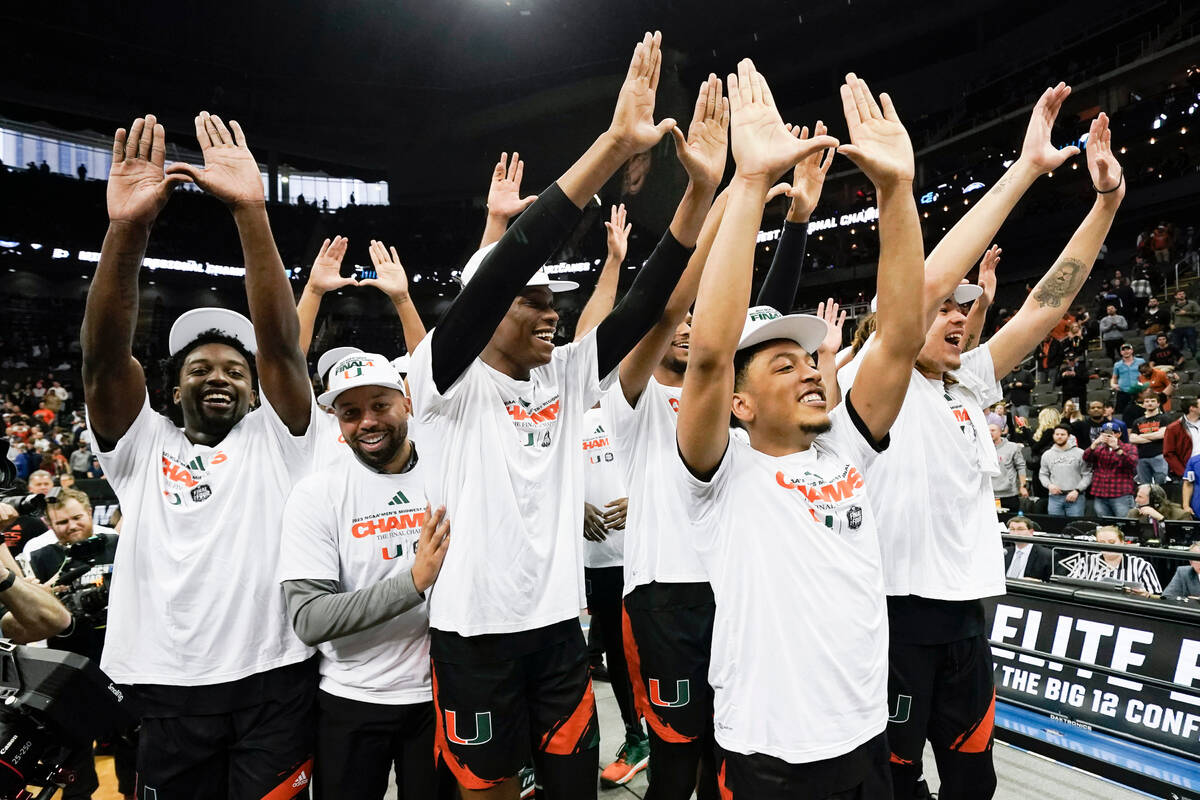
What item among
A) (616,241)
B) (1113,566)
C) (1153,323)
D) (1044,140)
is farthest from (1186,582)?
(1153,323)

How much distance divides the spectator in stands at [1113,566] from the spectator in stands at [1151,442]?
321 cm

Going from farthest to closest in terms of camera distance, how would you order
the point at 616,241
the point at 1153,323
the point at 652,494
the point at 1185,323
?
the point at 1153,323
the point at 1185,323
the point at 616,241
the point at 652,494

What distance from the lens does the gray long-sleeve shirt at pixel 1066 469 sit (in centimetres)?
Result: 779

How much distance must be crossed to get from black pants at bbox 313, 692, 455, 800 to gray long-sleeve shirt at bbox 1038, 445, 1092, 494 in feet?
25.6

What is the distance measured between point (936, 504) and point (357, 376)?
6.34ft

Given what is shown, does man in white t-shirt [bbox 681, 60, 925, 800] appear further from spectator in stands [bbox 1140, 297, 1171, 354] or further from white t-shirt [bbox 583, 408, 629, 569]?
spectator in stands [bbox 1140, 297, 1171, 354]

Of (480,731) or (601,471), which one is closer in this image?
(480,731)

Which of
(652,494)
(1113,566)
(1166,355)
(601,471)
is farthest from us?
(1166,355)

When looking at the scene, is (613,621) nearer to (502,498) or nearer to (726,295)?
(502,498)

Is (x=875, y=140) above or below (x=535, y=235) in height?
above

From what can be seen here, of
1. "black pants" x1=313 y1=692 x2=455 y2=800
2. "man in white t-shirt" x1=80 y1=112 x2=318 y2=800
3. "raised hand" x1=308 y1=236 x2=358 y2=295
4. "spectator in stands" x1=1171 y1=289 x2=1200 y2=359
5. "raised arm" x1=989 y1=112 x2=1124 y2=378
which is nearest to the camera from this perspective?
"man in white t-shirt" x1=80 y1=112 x2=318 y2=800

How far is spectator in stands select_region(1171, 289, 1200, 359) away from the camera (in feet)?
37.4

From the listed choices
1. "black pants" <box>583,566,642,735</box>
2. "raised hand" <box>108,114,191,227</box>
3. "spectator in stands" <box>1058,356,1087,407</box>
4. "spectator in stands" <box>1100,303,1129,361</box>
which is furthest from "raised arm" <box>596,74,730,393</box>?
"spectator in stands" <box>1100,303,1129,361</box>

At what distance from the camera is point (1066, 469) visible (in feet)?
26.0
